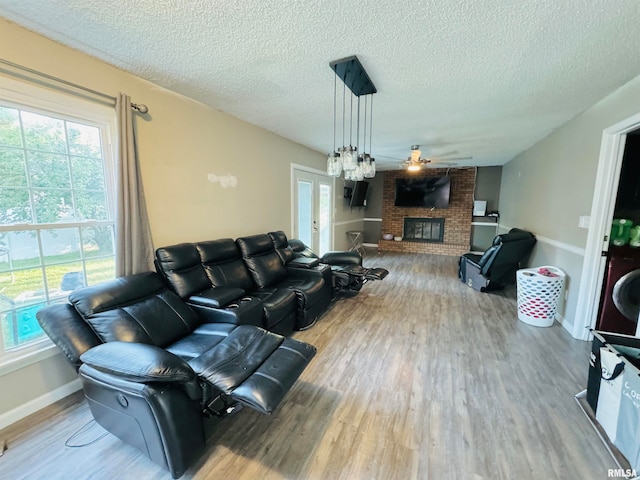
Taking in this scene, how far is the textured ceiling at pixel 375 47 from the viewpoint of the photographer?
4.58 ft

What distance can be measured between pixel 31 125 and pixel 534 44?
128 inches

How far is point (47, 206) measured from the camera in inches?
70.8

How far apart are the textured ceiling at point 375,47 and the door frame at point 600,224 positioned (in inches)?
18.7

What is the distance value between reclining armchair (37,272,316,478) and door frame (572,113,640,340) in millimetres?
2865

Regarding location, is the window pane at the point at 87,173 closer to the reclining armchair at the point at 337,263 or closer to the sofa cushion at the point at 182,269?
the sofa cushion at the point at 182,269

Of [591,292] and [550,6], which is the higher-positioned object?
[550,6]

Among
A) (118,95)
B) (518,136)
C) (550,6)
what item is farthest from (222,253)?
(518,136)

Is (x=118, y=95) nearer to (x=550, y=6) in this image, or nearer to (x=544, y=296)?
(x=550, y=6)

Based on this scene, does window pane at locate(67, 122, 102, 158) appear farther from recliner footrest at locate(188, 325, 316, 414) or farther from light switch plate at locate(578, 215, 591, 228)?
light switch plate at locate(578, 215, 591, 228)

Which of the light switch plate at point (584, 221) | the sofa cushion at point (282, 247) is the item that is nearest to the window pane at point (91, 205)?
the sofa cushion at point (282, 247)

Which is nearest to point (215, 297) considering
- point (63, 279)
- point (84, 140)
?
point (63, 279)

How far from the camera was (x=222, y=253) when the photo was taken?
2797mm

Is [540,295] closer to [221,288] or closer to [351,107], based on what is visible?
[351,107]

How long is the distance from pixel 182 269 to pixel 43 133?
4.28ft
